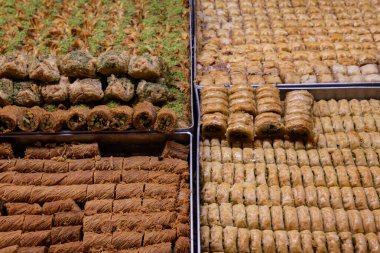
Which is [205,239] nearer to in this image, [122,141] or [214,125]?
[214,125]

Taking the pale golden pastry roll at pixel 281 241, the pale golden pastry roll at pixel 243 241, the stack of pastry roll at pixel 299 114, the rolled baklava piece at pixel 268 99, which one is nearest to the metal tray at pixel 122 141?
the pale golden pastry roll at pixel 243 241

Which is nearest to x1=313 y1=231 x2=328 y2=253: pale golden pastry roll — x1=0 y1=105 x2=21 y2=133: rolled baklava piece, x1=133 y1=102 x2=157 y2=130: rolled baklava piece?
x1=133 y1=102 x2=157 y2=130: rolled baklava piece

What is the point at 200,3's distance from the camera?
7.34 meters

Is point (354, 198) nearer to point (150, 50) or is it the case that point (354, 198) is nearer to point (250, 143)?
point (250, 143)

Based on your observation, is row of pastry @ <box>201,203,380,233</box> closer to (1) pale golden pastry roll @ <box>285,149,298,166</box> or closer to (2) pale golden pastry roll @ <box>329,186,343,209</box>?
(2) pale golden pastry roll @ <box>329,186,343,209</box>

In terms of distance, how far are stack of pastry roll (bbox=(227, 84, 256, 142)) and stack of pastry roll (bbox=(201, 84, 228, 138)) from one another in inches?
3.4

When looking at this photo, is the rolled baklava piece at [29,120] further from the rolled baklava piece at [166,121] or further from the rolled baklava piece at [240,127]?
the rolled baklava piece at [240,127]

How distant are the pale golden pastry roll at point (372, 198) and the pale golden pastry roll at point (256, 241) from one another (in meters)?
1.31

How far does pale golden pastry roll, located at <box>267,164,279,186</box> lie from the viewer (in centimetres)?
474

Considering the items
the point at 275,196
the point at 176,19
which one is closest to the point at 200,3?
the point at 176,19

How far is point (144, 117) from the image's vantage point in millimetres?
5066

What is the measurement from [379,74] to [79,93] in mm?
4196

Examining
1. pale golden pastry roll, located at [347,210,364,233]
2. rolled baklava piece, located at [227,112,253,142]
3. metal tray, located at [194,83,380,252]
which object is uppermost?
metal tray, located at [194,83,380,252]

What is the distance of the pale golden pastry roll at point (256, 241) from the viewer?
14.0 feet
